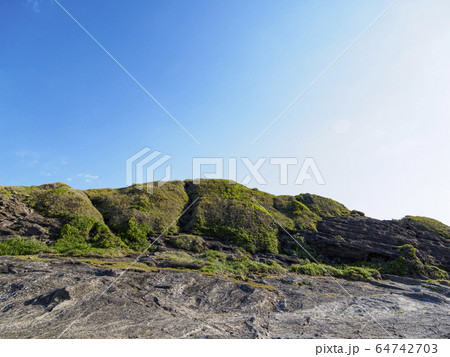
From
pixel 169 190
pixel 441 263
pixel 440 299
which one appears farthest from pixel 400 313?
pixel 169 190

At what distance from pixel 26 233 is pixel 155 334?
26.5 m

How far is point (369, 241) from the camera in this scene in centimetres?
3769

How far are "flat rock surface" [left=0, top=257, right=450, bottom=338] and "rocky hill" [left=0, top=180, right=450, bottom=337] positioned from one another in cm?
9

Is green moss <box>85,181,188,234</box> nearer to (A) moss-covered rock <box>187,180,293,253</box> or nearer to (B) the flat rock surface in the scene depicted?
(A) moss-covered rock <box>187,180,293,253</box>

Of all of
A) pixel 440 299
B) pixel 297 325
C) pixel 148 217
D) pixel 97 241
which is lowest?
pixel 440 299

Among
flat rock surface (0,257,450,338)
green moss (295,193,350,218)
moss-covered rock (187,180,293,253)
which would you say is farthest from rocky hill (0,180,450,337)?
green moss (295,193,350,218)

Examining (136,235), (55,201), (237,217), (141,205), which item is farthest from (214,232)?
(55,201)

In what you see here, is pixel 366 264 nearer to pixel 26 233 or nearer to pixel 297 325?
pixel 297 325

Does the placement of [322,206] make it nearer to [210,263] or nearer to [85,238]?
[210,263]

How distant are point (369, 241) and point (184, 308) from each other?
33.4 metres

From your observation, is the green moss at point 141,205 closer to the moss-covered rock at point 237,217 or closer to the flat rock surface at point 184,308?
the moss-covered rock at point 237,217

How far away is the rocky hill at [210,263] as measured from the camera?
11969mm
